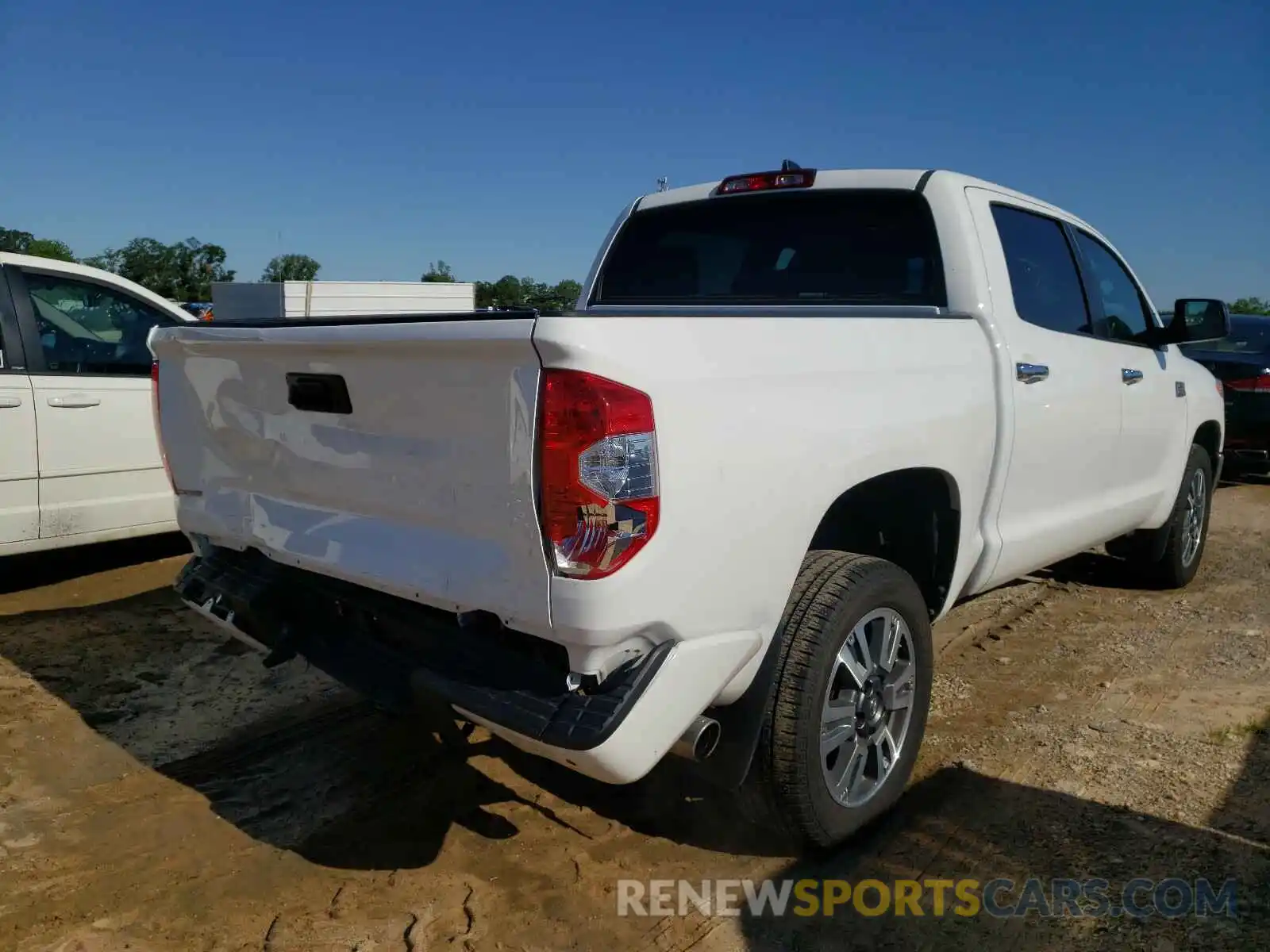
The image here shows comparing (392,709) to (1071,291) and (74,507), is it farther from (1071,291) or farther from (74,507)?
(74,507)

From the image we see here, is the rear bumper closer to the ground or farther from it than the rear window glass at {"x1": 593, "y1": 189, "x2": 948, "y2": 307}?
closer to the ground

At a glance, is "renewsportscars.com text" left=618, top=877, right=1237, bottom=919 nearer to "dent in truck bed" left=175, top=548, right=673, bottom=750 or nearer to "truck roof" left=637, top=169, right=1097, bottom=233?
"dent in truck bed" left=175, top=548, right=673, bottom=750

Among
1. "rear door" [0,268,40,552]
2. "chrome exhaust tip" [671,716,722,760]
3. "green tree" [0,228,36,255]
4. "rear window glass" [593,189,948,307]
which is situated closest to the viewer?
"chrome exhaust tip" [671,716,722,760]

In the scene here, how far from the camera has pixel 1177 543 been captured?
5.61 m

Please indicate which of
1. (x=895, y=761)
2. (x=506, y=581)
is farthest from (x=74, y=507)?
(x=895, y=761)

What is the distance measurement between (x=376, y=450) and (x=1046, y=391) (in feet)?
8.15

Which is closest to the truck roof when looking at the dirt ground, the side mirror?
the side mirror

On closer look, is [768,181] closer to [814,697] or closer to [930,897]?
[814,697]

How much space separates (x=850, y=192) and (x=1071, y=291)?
113cm

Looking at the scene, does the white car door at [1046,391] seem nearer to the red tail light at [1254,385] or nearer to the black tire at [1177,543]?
the black tire at [1177,543]

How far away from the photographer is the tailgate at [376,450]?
7.18 ft

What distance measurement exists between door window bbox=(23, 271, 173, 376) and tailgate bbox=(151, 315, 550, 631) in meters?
2.80

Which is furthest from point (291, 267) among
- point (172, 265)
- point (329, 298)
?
point (329, 298)

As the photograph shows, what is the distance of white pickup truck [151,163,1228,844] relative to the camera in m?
2.15
